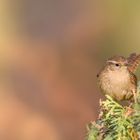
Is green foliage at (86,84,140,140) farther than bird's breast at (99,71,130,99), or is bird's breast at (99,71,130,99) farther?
bird's breast at (99,71,130,99)

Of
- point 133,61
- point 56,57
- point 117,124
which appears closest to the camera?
point 117,124

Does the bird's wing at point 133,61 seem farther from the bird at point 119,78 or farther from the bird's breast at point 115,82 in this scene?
the bird's breast at point 115,82

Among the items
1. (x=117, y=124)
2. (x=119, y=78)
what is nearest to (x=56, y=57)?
(x=119, y=78)

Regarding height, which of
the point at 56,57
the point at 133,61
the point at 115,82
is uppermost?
the point at 133,61

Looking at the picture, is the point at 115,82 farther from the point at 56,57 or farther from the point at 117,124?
the point at 56,57

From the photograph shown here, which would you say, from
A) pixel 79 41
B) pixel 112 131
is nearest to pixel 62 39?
pixel 79 41

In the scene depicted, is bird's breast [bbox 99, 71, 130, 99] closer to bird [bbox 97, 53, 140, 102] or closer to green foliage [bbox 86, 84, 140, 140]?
bird [bbox 97, 53, 140, 102]

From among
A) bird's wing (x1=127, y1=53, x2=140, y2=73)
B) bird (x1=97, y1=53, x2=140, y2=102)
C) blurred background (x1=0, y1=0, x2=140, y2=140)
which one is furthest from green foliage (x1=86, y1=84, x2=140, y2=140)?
blurred background (x1=0, y1=0, x2=140, y2=140)
